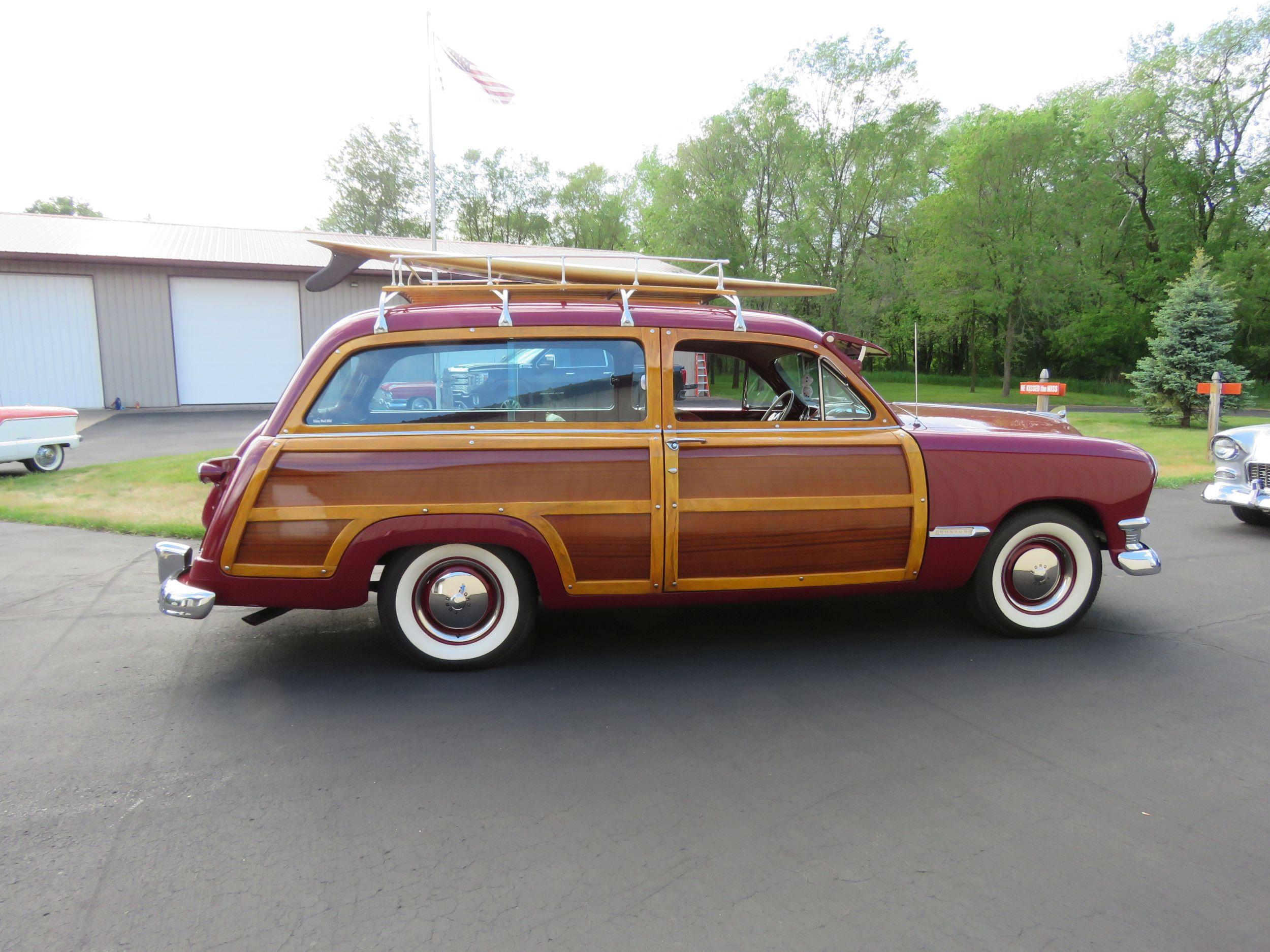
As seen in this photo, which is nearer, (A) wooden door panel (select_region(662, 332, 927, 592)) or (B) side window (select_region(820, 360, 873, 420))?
(A) wooden door panel (select_region(662, 332, 927, 592))

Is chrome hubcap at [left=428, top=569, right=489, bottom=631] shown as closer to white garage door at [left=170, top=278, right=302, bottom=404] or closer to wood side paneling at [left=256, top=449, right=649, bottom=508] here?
wood side paneling at [left=256, top=449, right=649, bottom=508]

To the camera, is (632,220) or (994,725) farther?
(632,220)

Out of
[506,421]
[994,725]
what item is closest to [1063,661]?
[994,725]

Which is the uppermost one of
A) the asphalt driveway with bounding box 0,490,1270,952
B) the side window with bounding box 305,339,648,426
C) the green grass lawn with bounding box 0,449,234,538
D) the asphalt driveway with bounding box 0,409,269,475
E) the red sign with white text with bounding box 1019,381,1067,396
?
the side window with bounding box 305,339,648,426

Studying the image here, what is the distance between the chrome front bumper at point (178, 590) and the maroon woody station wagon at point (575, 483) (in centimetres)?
2

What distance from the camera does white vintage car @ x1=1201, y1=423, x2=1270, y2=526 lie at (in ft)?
23.4

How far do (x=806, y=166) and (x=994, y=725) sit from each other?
26381mm

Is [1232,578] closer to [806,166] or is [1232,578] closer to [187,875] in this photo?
[187,875]

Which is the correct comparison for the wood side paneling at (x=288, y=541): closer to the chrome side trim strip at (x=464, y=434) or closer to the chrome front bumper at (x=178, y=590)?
the chrome front bumper at (x=178, y=590)

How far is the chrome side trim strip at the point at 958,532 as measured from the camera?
170 inches

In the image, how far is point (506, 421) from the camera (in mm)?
4074

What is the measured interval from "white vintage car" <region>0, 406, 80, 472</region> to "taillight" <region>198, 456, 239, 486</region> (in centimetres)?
731

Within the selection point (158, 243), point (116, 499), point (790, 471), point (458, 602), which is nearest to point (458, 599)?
point (458, 602)

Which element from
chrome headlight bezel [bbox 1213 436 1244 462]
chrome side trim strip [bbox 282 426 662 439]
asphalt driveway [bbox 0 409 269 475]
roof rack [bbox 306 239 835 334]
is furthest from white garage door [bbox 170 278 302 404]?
chrome headlight bezel [bbox 1213 436 1244 462]
